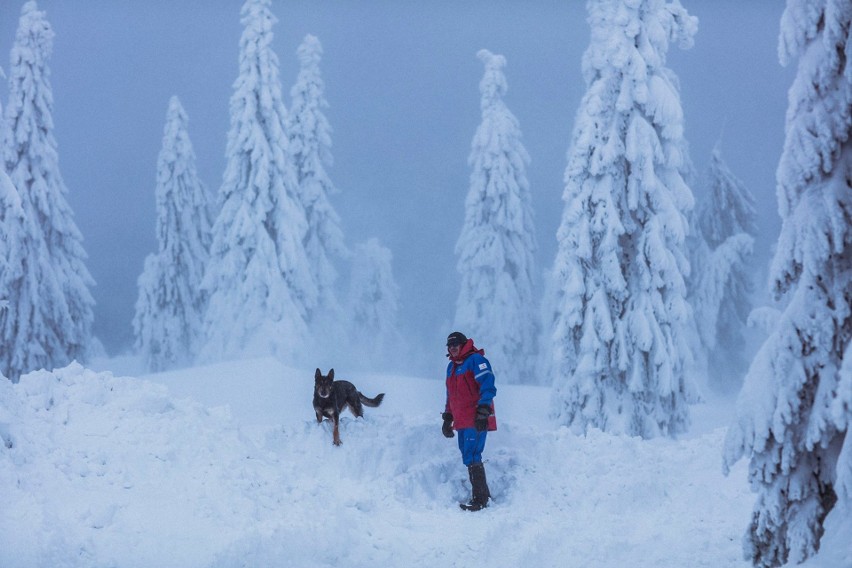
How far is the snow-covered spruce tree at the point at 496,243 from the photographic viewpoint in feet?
103

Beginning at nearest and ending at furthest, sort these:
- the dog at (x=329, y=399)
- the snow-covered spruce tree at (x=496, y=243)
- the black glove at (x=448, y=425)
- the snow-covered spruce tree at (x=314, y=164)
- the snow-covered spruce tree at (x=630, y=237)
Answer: the black glove at (x=448, y=425) → the dog at (x=329, y=399) → the snow-covered spruce tree at (x=630, y=237) → the snow-covered spruce tree at (x=496, y=243) → the snow-covered spruce tree at (x=314, y=164)

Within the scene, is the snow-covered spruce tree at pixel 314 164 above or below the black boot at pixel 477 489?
above

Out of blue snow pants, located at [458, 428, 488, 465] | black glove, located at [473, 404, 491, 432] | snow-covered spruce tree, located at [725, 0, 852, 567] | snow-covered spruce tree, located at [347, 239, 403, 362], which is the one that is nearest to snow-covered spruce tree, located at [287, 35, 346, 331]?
snow-covered spruce tree, located at [347, 239, 403, 362]

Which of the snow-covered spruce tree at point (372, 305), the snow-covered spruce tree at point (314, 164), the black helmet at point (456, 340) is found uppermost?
the snow-covered spruce tree at point (314, 164)

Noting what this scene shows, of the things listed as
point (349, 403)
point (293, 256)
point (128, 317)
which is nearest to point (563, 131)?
point (128, 317)

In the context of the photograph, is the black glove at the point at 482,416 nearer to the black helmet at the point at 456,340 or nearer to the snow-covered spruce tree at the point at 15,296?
the black helmet at the point at 456,340

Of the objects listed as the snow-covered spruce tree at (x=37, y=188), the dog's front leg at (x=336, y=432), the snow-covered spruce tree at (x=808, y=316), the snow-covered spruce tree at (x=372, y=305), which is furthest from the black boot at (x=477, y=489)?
the snow-covered spruce tree at (x=372, y=305)

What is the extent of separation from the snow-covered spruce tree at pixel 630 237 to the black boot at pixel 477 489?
8.17 m

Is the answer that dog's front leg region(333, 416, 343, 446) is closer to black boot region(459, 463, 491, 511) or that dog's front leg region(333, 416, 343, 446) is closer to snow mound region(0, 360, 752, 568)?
snow mound region(0, 360, 752, 568)

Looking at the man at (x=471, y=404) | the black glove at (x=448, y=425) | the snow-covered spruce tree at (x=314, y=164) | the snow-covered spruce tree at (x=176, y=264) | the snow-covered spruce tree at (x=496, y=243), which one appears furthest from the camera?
the snow-covered spruce tree at (x=176, y=264)

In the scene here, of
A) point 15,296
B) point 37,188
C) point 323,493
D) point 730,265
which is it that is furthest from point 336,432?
point 730,265

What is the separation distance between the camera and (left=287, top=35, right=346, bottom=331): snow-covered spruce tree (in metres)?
33.0

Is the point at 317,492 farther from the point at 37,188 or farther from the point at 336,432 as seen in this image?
the point at 37,188

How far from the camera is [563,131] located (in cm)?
13162
